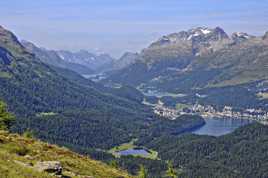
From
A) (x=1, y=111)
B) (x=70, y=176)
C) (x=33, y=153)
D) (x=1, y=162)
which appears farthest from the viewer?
(x=1, y=111)

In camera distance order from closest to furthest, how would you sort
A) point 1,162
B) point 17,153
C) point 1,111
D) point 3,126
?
point 1,162 → point 17,153 → point 3,126 → point 1,111

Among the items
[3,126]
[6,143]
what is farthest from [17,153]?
[3,126]

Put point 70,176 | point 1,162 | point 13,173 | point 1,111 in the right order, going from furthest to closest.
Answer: point 1,111 < point 70,176 < point 1,162 < point 13,173

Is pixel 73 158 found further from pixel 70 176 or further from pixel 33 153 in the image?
pixel 70 176

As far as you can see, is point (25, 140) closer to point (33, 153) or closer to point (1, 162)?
point (33, 153)

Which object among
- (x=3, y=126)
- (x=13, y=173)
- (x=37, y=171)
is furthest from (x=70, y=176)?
(x=3, y=126)

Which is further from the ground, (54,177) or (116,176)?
(54,177)

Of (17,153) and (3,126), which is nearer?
(17,153)

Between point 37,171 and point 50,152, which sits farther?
point 50,152

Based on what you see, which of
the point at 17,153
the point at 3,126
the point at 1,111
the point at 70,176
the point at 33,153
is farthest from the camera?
the point at 1,111
